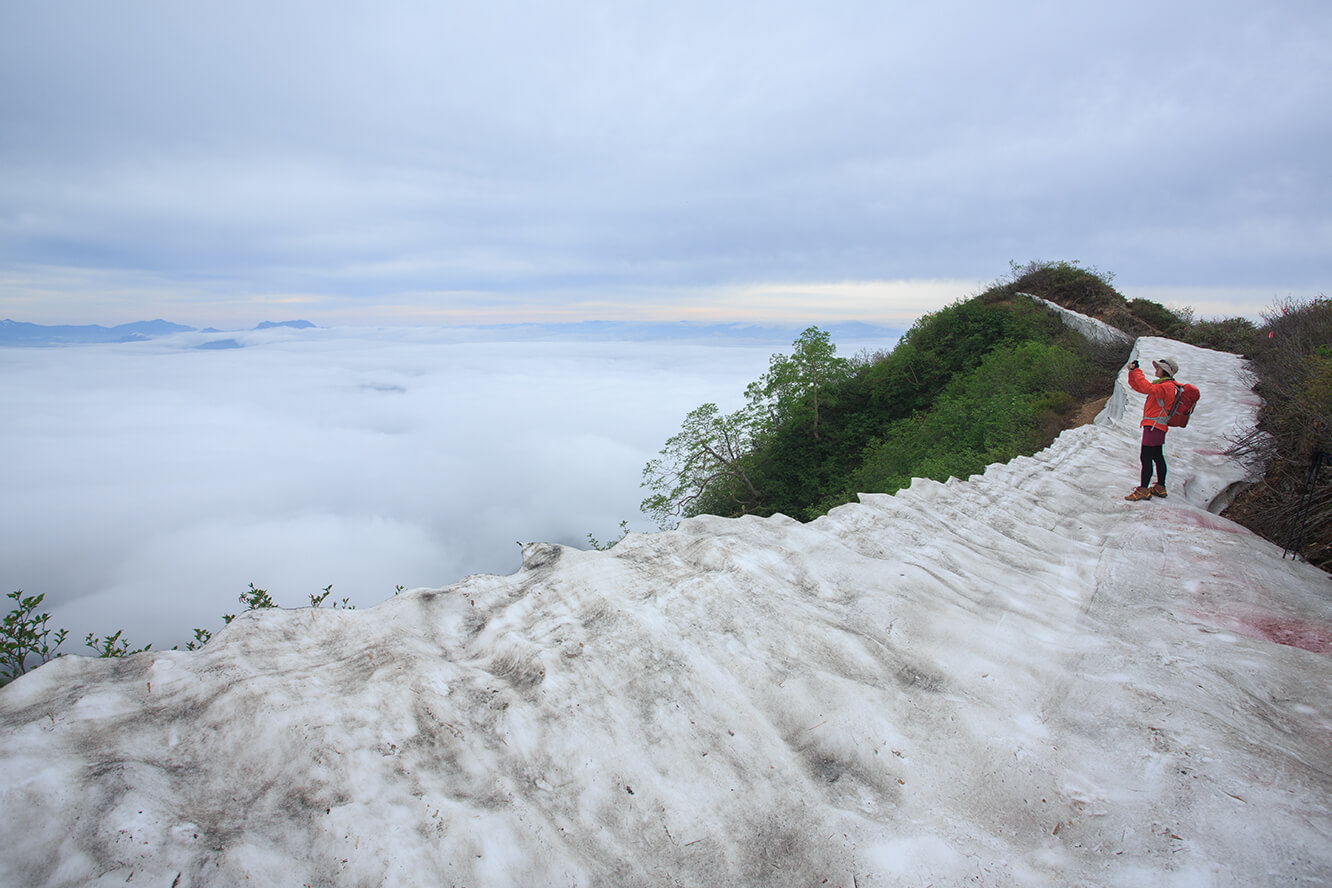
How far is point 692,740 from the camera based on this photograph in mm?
2828

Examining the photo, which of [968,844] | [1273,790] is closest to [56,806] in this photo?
[968,844]

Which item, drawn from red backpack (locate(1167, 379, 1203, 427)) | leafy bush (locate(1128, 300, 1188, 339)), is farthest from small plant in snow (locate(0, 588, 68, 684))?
leafy bush (locate(1128, 300, 1188, 339))

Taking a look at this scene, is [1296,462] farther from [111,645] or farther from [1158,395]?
[111,645]

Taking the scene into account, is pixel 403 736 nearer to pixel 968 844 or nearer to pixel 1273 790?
pixel 968 844

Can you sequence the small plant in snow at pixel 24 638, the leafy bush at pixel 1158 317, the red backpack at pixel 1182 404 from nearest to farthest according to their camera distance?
1. the small plant in snow at pixel 24 638
2. the red backpack at pixel 1182 404
3. the leafy bush at pixel 1158 317

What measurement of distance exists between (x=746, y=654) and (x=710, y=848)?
1165 mm

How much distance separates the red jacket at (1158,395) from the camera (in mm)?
7059

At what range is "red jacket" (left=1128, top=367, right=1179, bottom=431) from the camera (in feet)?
23.2

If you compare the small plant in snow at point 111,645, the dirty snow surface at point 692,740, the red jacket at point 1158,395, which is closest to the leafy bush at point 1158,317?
the red jacket at point 1158,395

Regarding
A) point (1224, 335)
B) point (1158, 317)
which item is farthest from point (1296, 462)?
point (1158, 317)

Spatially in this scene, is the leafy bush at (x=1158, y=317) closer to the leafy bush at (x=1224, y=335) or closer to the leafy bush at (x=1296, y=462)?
the leafy bush at (x=1224, y=335)

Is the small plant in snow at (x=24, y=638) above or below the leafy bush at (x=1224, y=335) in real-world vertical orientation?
below

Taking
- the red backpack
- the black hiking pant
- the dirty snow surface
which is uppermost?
the red backpack

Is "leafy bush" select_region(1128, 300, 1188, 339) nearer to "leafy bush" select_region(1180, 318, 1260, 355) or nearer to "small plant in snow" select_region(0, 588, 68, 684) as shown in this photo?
"leafy bush" select_region(1180, 318, 1260, 355)
